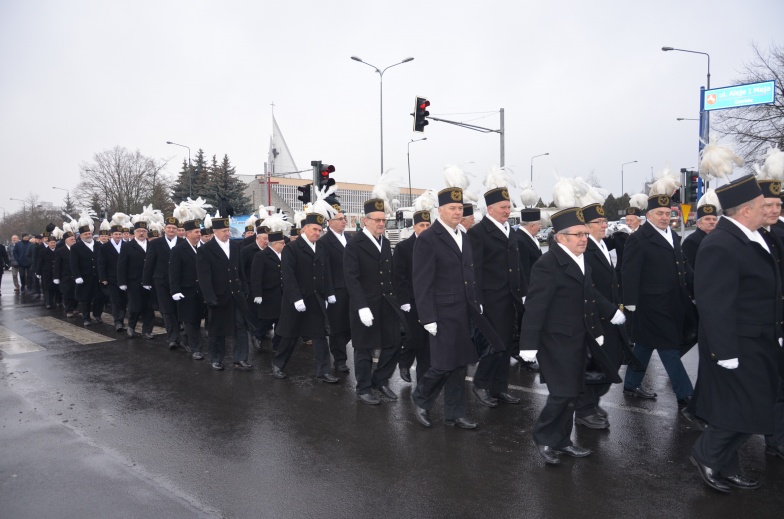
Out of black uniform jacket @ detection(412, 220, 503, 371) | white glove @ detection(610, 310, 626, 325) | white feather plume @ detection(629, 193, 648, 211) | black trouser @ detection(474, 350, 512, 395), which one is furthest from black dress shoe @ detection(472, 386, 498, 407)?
white feather plume @ detection(629, 193, 648, 211)

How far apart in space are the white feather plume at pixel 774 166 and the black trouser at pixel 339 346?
17.4 feet

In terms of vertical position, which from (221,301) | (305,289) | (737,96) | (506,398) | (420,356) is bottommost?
(506,398)

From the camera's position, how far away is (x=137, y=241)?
12.0m

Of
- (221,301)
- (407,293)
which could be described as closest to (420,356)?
(407,293)

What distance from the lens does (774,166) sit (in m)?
6.11

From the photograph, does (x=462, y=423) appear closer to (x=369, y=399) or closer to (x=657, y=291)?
(x=369, y=399)

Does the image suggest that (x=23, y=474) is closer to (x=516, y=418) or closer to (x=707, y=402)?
(x=516, y=418)

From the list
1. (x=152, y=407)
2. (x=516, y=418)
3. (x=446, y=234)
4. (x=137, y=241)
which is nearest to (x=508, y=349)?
(x=516, y=418)

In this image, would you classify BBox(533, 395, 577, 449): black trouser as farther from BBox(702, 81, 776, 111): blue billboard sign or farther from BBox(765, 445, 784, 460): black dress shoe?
BBox(702, 81, 776, 111): blue billboard sign

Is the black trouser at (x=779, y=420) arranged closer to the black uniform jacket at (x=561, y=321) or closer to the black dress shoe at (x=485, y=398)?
the black uniform jacket at (x=561, y=321)

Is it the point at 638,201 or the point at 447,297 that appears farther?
the point at 638,201

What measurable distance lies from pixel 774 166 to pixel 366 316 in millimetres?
4512

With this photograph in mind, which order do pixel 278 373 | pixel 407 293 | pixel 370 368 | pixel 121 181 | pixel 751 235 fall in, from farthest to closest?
pixel 121 181
pixel 278 373
pixel 407 293
pixel 370 368
pixel 751 235

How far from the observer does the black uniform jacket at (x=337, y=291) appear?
26.1 feet
